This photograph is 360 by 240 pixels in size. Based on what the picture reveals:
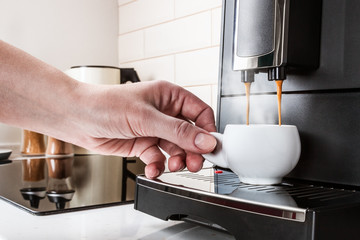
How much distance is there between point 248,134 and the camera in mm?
450

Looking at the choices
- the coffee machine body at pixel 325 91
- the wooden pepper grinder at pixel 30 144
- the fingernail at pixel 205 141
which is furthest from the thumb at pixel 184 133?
the wooden pepper grinder at pixel 30 144

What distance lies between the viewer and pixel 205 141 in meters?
0.48

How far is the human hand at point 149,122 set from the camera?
0.48m

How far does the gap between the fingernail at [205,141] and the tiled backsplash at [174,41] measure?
1.83ft

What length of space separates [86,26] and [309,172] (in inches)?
43.8

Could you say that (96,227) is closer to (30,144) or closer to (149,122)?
(149,122)

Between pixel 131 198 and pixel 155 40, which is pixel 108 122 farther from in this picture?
pixel 155 40

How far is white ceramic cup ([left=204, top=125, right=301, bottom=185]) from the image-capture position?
0.44m

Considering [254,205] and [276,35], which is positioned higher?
[276,35]

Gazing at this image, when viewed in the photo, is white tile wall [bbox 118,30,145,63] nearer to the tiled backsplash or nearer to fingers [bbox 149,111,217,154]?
the tiled backsplash

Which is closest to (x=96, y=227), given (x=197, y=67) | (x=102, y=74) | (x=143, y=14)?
(x=197, y=67)

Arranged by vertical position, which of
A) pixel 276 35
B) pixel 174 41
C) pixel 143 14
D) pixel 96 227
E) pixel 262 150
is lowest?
pixel 96 227

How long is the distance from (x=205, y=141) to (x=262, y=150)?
68 millimetres

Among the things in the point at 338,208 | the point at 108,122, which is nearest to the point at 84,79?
the point at 108,122
